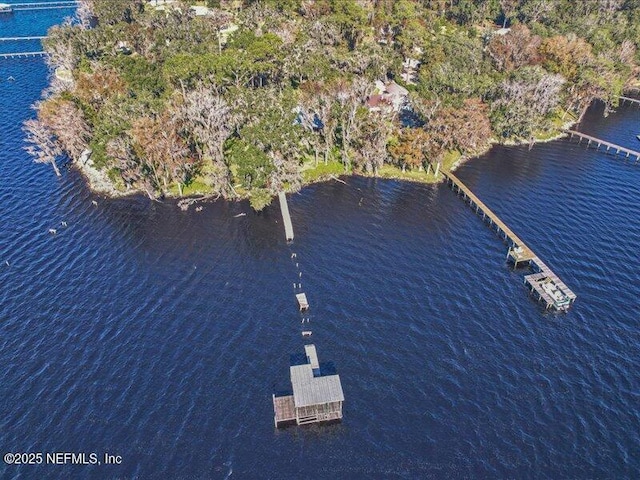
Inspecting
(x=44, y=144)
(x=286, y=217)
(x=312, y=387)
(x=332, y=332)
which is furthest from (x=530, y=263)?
(x=44, y=144)

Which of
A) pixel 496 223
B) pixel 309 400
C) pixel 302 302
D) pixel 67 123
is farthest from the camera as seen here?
pixel 67 123

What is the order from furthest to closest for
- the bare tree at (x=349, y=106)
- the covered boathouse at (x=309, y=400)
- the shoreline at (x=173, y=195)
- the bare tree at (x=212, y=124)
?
the bare tree at (x=349, y=106) → the shoreline at (x=173, y=195) → the bare tree at (x=212, y=124) → the covered boathouse at (x=309, y=400)

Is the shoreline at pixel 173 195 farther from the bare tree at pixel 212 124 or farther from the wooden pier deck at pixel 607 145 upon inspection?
the wooden pier deck at pixel 607 145

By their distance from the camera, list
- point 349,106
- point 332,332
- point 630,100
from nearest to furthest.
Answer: point 332,332, point 349,106, point 630,100

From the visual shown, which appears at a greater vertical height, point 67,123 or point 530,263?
point 67,123

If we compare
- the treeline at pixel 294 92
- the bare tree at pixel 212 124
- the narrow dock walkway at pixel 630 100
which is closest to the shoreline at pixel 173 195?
the treeline at pixel 294 92

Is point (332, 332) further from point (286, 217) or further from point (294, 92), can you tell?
point (294, 92)
